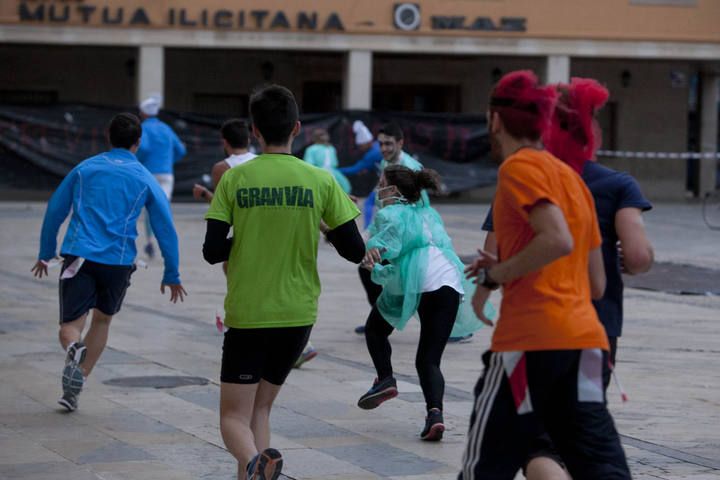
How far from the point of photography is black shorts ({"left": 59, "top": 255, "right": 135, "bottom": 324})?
7.96 metres

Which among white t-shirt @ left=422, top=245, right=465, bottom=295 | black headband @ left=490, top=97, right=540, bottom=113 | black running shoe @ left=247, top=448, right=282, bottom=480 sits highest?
black headband @ left=490, top=97, right=540, bottom=113

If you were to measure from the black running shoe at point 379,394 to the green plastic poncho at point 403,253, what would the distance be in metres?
0.32

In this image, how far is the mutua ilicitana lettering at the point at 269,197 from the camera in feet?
18.1

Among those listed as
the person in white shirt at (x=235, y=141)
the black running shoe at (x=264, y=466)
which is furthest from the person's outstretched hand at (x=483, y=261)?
the person in white shirt at (x=235, y=141)

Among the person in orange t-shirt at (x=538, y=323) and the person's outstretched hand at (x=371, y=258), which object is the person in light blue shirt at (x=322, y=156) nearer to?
the person's outstretched hand at (x=371, y=258)

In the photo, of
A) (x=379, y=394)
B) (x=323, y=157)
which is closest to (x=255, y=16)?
(x=323, y=157)

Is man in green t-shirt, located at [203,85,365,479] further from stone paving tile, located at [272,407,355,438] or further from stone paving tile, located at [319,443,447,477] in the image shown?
stone paving tile, located at [272,407,355,438]

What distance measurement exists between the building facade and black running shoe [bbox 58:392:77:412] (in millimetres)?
22466

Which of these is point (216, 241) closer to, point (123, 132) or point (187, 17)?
point (123, 132)

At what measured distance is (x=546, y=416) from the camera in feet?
14.6

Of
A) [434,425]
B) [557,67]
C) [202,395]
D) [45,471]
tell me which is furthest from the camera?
[557,67]

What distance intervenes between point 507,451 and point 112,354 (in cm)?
623

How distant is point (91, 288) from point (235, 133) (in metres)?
2.12

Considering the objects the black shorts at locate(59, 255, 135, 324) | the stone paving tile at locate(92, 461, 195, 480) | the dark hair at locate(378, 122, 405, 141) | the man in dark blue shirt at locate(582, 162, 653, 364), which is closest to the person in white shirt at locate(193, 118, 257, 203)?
the dark hair at locate(378, 122, 405, 141)
